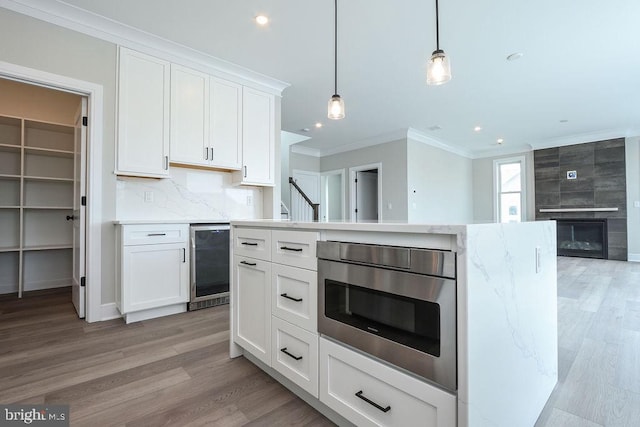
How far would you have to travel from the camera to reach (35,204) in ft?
12.3

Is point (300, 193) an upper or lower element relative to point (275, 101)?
lower

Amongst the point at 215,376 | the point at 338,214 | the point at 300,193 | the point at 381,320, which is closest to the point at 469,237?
the point at 381,320

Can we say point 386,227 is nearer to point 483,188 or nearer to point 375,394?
point 375,394

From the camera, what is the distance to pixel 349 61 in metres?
3.35

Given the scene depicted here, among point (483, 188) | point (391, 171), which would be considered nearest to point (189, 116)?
point (391, 171)

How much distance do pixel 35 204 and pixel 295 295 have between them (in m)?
4.19

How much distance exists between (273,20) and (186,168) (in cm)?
182

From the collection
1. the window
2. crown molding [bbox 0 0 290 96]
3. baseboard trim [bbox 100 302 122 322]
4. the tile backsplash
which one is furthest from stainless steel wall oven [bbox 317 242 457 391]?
the window

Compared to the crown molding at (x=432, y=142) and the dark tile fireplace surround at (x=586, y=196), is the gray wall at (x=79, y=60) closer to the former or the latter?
the crown molding at (x=432, y=142)

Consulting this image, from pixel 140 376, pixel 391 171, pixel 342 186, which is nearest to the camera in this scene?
pixel 140 376

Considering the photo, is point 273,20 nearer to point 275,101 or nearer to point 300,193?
point 275,101

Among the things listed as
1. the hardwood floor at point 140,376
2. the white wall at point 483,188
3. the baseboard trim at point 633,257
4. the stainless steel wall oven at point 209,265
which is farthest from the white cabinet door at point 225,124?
the baseboard trim at point 633,257

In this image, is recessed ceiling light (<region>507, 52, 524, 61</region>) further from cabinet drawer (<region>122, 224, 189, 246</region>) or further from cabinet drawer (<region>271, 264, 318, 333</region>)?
cabinet drawer (<region>122, 224, 189, 246</region>)

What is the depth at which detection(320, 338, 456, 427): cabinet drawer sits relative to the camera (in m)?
0.93
